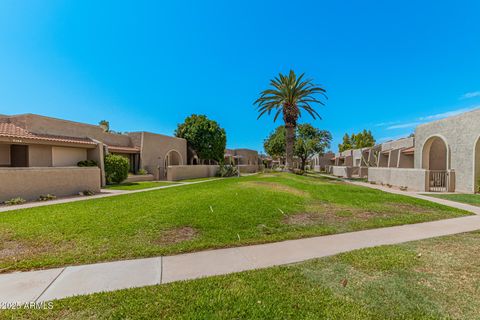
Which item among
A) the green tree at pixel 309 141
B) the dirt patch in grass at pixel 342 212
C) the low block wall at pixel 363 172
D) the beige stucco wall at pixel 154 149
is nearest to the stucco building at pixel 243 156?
the green tree at pixel 309 141

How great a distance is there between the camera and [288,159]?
88.7 ft

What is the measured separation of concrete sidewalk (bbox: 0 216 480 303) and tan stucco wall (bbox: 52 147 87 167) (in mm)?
16056

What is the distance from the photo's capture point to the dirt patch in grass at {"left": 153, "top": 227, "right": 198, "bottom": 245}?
5594mm

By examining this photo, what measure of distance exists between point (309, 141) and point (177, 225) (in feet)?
110

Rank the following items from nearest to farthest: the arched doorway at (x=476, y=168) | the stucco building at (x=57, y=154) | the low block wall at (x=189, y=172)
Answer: the stucco building at (x=57, y=154)
the arched doorway at (x=476, y=168)
the low block wall at (x=189, y=172)

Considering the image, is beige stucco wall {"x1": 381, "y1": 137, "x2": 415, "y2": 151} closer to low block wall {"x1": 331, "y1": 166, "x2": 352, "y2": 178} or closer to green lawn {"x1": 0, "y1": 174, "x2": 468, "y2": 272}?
low block wall {"x1": 331, "y1": 166, "x2": 352, "y2": 178}

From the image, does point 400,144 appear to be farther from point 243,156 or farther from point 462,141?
point 243,156

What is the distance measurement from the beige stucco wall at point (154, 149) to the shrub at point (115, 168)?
528 centimetres

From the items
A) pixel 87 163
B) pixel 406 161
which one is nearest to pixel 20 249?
pixel 87 163

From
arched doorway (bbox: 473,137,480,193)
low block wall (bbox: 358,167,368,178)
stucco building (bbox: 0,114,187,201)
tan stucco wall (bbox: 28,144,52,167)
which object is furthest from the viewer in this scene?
low block wall (bbox: 358,167,368,178)

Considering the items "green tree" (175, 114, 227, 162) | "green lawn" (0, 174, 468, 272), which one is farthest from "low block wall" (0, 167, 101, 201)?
"green tree" (175, 114, 227, 162)

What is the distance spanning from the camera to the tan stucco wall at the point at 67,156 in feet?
55.4

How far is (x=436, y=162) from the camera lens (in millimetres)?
20531

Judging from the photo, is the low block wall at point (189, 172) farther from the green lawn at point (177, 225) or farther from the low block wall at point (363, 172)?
the low block wall at point (363, 172)
